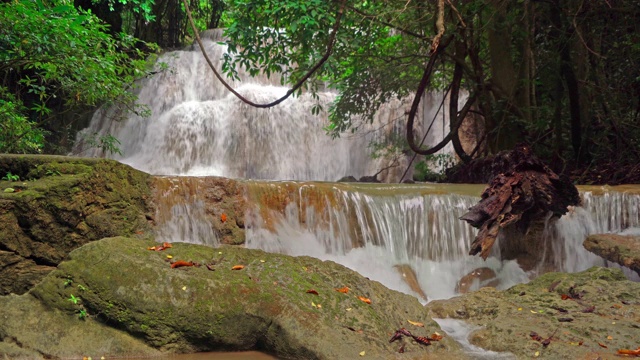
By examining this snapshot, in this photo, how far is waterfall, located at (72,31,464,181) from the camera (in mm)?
12570

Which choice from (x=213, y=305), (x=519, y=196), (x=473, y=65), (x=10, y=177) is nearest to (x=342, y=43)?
(x=473, y=65)

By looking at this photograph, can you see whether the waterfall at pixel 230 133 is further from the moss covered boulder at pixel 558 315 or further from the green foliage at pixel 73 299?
the green foliage at pixel 73 299

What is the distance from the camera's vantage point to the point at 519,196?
5984 mm

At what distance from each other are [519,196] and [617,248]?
4.06ft

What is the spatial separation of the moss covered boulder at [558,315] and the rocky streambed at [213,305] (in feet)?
0.04

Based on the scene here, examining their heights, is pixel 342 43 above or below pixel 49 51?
above

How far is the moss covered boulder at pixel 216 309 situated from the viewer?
3438 mm

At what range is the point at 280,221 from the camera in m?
6.23

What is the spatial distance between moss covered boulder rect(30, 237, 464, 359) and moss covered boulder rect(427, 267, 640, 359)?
46 cm

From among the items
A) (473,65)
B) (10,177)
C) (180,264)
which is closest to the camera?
(180,264)

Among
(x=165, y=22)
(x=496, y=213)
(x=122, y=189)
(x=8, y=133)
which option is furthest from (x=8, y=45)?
(x=165, y=22)

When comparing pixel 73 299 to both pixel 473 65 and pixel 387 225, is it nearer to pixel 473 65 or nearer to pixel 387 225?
pixel 387 225

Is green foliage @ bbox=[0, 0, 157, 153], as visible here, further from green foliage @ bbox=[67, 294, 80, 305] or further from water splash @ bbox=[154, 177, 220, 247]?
green foliage @ bbox=[67, 294, 80, 305]

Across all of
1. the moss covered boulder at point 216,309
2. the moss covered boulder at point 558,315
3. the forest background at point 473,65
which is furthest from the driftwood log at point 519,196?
the moss covered boulder at point 216,309
